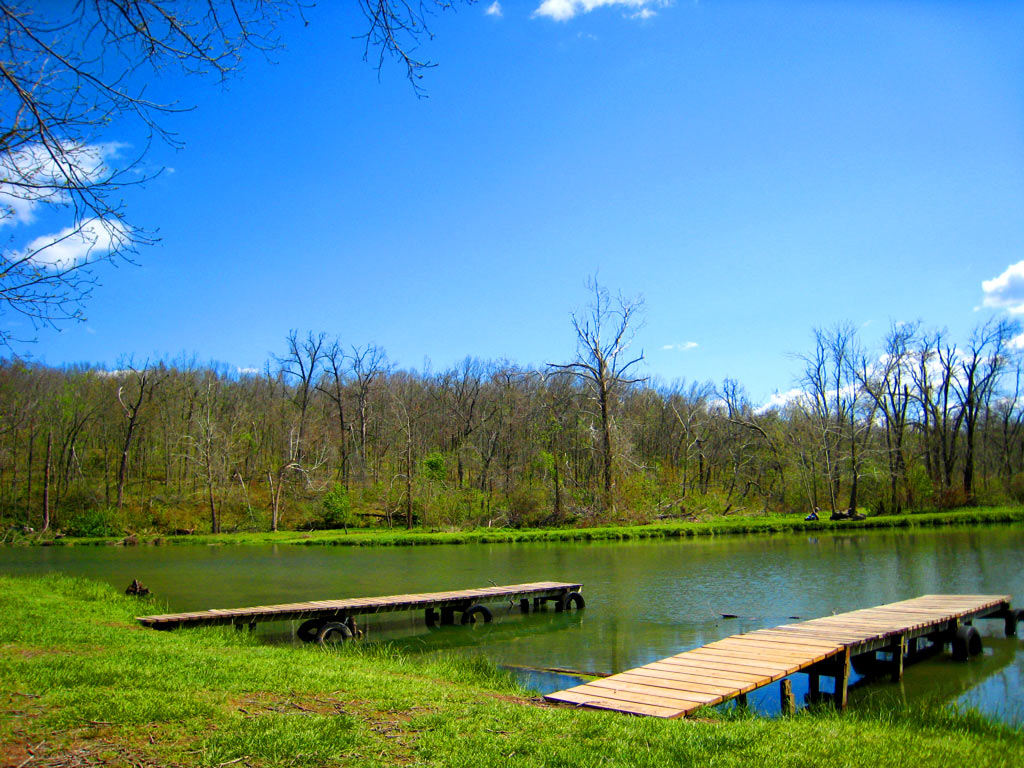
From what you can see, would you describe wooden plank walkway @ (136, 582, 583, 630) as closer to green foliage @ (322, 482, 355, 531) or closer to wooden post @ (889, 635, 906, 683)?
wooden post @ (889, 635, 906, 683)

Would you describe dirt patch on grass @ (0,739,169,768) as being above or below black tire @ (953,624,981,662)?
above

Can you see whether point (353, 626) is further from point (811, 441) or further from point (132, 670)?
point (811, 441)

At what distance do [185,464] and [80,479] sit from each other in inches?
268

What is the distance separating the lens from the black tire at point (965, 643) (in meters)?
11.2

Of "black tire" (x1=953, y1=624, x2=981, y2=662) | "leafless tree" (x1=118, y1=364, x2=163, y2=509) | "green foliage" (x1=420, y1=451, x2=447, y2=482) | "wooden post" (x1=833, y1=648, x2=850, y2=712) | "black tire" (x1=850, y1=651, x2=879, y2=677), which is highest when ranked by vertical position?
"leafless tree" (x1=118, y1=364, x2=163, y2=509)

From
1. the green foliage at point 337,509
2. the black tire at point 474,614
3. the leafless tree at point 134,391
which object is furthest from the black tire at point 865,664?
the leafless tree at point 134,391

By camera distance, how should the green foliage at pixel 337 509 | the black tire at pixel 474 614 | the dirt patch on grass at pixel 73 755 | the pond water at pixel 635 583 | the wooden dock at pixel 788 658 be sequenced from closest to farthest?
the dirt patch on grass at pixel 73 755 < the wooden dock at pixel 788 658 < the pond water at pixel 635 583 < the black tire at pixel 474 614 < the green foliage at pixel 337 509

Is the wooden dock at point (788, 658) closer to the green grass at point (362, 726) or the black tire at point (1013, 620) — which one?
the black tire at point (1013, 620)

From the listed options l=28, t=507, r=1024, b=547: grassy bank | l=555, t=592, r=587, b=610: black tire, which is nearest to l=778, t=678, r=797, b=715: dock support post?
l=555, t=592, r=587, b=610: black tire

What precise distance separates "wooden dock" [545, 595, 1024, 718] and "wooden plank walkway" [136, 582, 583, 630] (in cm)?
729

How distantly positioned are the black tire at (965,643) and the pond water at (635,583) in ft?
0.52

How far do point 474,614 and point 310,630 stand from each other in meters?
3.67

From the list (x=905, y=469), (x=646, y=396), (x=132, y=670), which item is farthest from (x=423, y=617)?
(x=646, y=396)

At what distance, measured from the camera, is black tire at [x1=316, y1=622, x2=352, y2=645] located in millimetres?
13391
